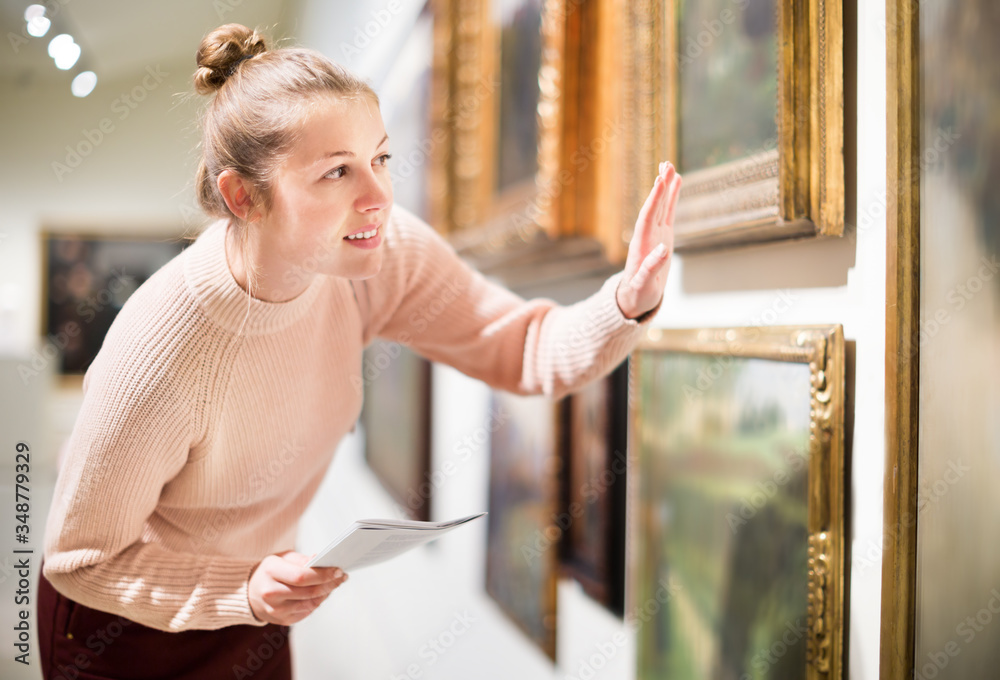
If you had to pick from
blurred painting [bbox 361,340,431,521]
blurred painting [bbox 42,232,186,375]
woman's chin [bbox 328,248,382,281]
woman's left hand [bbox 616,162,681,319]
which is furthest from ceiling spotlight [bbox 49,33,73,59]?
blurred painting [bbox 361,340,431,521]

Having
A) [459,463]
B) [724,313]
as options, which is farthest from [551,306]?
[459,463]

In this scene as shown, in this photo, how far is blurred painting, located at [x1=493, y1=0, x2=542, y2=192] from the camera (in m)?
1.58

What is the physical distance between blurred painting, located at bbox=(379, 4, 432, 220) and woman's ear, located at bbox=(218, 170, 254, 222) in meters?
1.43

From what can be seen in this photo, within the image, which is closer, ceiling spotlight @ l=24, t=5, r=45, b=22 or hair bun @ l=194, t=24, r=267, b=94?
hair bun @ l=194, t=24, r=267, b=94

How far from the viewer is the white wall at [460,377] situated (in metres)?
0.84

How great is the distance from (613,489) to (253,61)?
3.18 feet

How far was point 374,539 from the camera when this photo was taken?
79 cm

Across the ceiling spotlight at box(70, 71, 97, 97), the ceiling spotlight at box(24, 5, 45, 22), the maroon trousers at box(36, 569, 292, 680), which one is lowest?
the maroon trousers at box(36, 569, 292, 680)

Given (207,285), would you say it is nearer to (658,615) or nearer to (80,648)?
(80,648)

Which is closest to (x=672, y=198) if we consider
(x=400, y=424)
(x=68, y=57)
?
(x=68, y=57)

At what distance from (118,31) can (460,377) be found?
4.58 feet

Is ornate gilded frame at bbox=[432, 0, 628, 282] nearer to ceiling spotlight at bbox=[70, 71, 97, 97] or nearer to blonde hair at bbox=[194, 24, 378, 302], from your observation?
blonde hair at bbox=[194, 24, 378, 302]

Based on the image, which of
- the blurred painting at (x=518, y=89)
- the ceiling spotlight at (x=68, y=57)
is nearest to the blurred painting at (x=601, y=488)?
the blurred painting at (x=518, y=89)

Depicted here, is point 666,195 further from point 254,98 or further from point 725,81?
point 254,98
